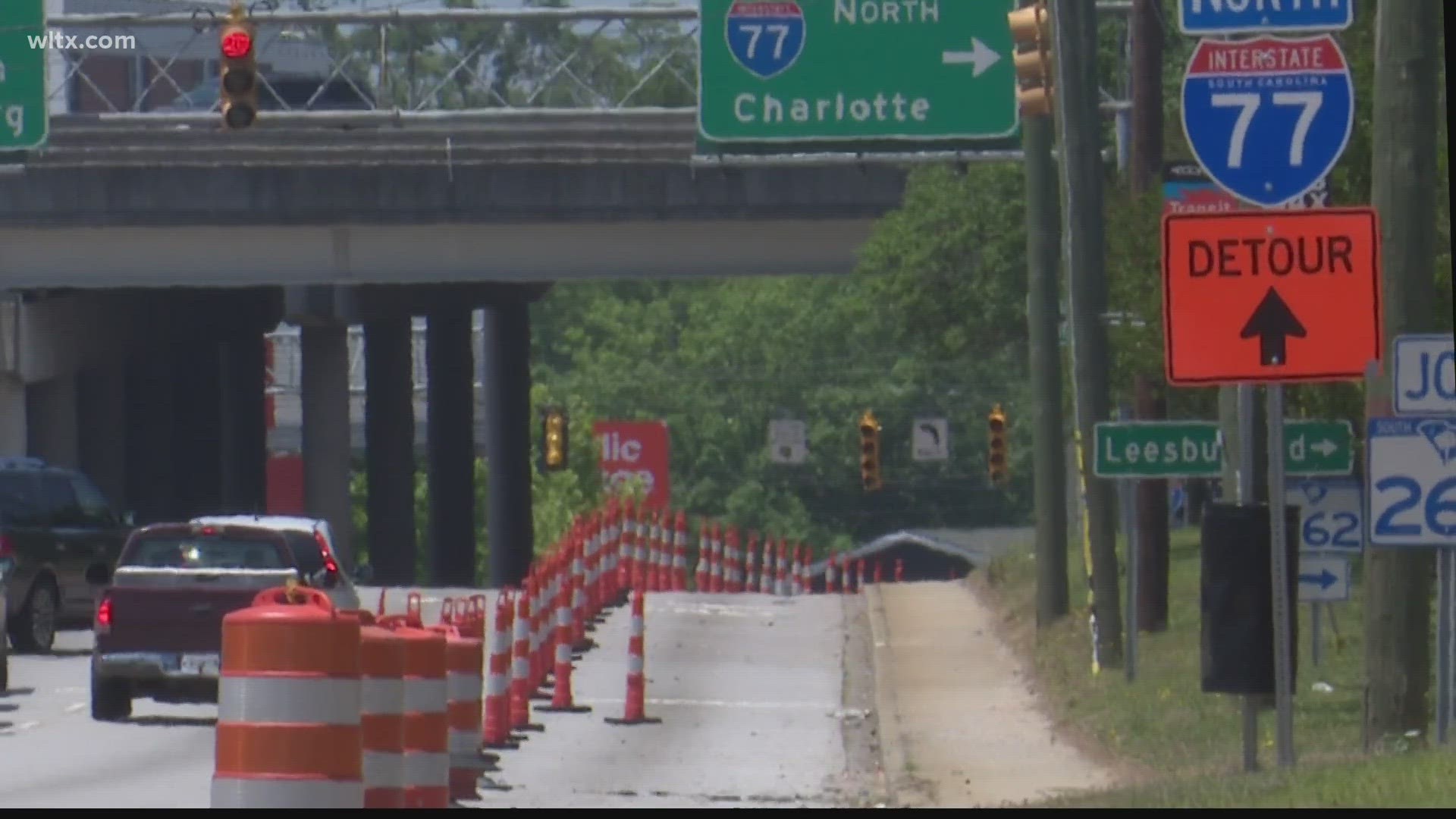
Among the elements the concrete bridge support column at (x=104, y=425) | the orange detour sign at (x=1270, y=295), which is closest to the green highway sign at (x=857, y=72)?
the orange detour sign at (x=1270, y=295)

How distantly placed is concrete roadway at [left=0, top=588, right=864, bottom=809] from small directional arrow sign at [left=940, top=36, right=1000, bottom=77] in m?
6.37

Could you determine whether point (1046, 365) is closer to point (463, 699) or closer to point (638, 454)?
point (463, 699)

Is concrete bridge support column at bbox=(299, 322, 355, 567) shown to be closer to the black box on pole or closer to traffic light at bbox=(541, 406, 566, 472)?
traffic light at bbox=(541, 406, 566, 472)

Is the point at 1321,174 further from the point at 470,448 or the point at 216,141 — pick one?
the point at 470,448

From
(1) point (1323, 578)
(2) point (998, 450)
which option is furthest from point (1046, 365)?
(2) point (998, 450)

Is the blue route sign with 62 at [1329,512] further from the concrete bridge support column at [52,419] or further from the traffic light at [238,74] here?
the concrete bridge support column at [52,419]

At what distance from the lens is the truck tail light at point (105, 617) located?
66.5 feet

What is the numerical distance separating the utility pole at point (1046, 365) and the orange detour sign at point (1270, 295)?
1349 cm

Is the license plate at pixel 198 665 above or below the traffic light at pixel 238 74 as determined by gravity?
below

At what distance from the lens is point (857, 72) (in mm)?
29594

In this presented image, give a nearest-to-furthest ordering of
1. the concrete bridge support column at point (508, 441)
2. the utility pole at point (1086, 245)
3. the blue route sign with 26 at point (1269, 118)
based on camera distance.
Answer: the blue route sign with 26 at point (1269, 118)
the utility pole at point (1086, 245)
the concrete bridge support column at point (508, 441)

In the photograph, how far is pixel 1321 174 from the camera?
12.5 m

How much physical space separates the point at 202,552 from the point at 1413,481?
35.4 ft

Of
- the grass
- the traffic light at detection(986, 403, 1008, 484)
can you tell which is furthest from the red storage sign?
the grass
